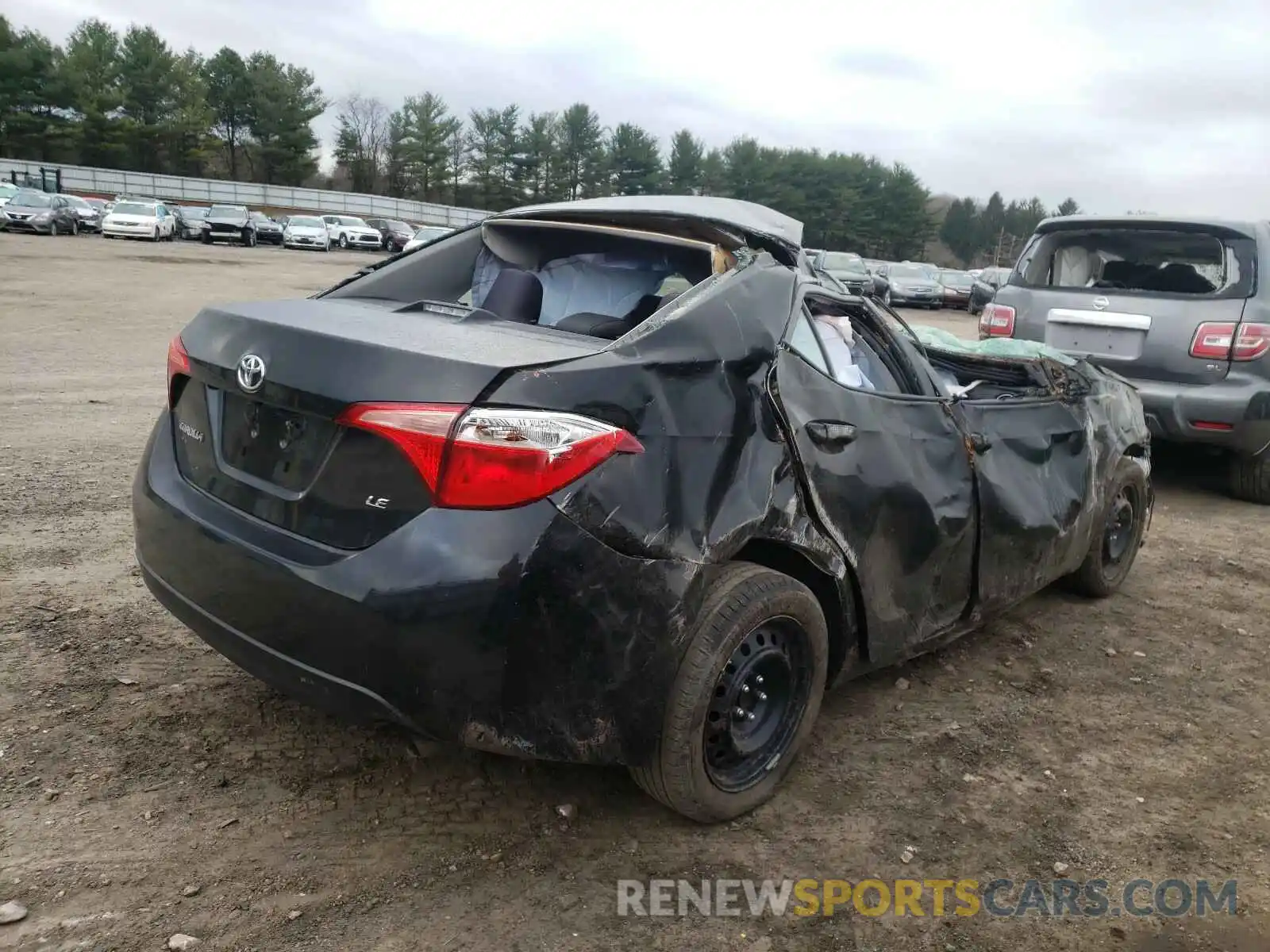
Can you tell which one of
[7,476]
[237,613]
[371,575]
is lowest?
[7,476]

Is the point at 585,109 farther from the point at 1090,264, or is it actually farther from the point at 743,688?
the point at 743,688

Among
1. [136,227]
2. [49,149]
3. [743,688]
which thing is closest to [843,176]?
[49,149]

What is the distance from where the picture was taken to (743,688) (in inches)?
107

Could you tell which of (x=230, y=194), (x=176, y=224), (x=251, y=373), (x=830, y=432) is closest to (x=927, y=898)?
(x=830, y=432)

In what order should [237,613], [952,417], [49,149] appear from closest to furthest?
1. [237,613]
2. [952,417]
3. [49,149]

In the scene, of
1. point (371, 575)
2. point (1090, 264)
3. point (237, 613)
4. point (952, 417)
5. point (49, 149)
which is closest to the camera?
point (371, 575)

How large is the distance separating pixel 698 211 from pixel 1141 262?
5.32 metres

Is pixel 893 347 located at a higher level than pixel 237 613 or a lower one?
higher

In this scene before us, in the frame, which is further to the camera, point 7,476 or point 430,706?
point 7,476

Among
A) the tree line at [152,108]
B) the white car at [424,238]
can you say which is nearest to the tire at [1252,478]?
the white car at [424,238]

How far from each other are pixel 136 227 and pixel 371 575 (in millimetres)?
36909

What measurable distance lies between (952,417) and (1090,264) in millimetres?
4827

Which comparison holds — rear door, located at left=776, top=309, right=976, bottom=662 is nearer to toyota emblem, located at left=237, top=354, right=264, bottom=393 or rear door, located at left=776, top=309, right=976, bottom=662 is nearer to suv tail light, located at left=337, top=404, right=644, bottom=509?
suv tail light, located at left=337, top=404, right=644, bottom=509

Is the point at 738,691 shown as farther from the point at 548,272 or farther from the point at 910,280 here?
the point at 910,280
